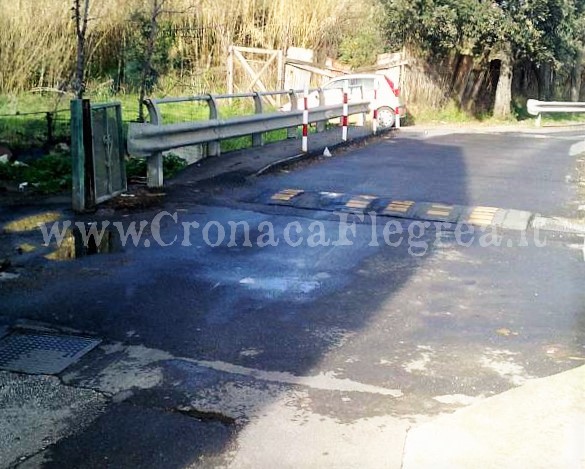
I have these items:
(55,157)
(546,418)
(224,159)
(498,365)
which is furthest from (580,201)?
(55,157)

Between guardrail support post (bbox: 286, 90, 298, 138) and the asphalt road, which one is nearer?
the asphalt road

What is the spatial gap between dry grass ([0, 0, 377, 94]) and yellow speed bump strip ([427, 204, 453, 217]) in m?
12.1

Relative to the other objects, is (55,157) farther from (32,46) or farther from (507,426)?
(507,426)

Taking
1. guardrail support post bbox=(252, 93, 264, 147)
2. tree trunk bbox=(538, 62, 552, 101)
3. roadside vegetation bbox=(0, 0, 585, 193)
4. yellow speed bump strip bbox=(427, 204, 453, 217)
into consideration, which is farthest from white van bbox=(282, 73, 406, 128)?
tree trunk bbox=(538, 62, 552, 101)

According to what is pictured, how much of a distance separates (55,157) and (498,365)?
31.7 ft

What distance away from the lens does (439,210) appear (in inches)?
396

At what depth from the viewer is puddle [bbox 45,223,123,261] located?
7.61 meters

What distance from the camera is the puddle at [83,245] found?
761cm

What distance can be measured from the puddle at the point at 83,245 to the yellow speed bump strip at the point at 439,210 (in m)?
3.96

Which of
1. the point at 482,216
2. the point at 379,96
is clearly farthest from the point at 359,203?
the point at 379,96

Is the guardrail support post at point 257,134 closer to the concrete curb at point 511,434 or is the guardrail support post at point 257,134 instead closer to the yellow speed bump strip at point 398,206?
the yellow speed bump strip at point 398,206

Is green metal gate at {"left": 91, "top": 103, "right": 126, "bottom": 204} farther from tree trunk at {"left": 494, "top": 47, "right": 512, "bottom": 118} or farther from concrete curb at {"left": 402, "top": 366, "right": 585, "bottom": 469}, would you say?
tree trunk at {"left": 494, "top": 47, "right": 512, "bottom": 118}

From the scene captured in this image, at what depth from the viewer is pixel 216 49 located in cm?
2725

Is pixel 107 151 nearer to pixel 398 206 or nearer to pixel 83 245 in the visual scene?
pixel 83 245
